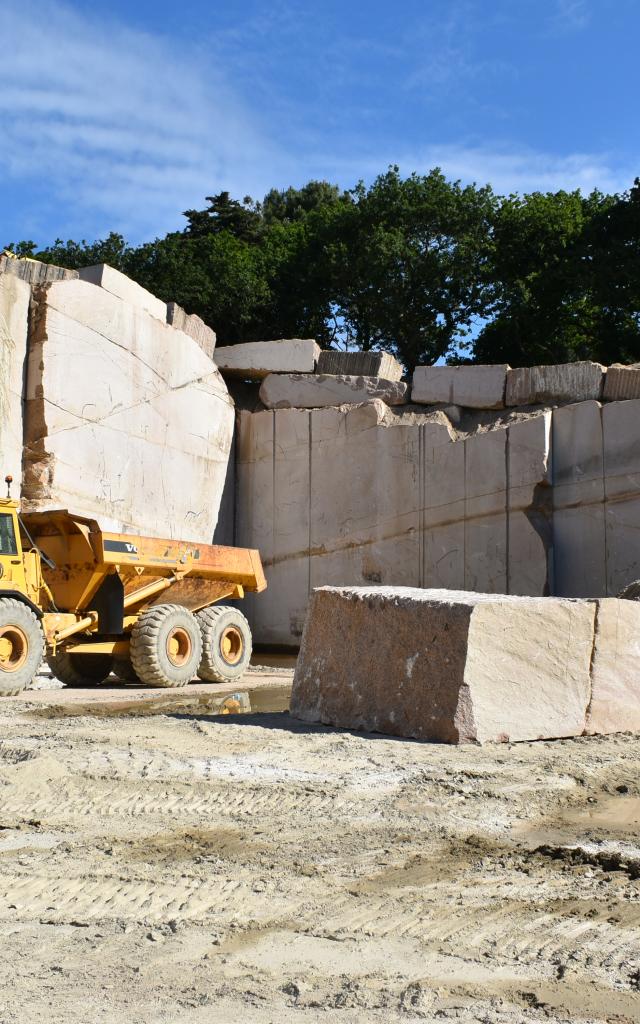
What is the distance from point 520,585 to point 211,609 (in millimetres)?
4767

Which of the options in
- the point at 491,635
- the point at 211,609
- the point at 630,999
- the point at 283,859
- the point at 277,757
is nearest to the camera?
the point at 630,999

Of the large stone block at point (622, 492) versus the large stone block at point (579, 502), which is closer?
the large stone block at point (622, 492)

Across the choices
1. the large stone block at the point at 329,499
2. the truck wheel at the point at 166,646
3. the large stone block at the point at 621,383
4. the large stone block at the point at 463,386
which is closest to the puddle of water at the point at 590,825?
the truck wheel at the point at 166,646

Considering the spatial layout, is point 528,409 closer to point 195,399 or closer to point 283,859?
point 195,399

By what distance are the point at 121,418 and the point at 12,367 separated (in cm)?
166

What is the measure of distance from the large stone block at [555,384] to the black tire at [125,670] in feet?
22.9

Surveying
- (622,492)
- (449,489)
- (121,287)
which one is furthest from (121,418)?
(622,492)

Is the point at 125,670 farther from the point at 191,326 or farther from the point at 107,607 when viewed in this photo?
the point at 191,326

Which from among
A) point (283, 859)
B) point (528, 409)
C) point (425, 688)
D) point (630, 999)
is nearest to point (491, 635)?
point (425, 688)

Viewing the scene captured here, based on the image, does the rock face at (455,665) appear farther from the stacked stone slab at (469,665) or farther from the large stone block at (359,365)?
the large stone block at (359,365)

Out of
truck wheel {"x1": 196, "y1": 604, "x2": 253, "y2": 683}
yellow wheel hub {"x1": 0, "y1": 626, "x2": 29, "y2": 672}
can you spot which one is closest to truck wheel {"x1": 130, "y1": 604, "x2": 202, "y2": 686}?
truck wheel {"x1": 196, "y1": 604, "x2": 253, "y2": 683}

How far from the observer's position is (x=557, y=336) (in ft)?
79.2

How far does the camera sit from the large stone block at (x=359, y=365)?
52.0 feet

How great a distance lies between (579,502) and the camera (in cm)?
1363
